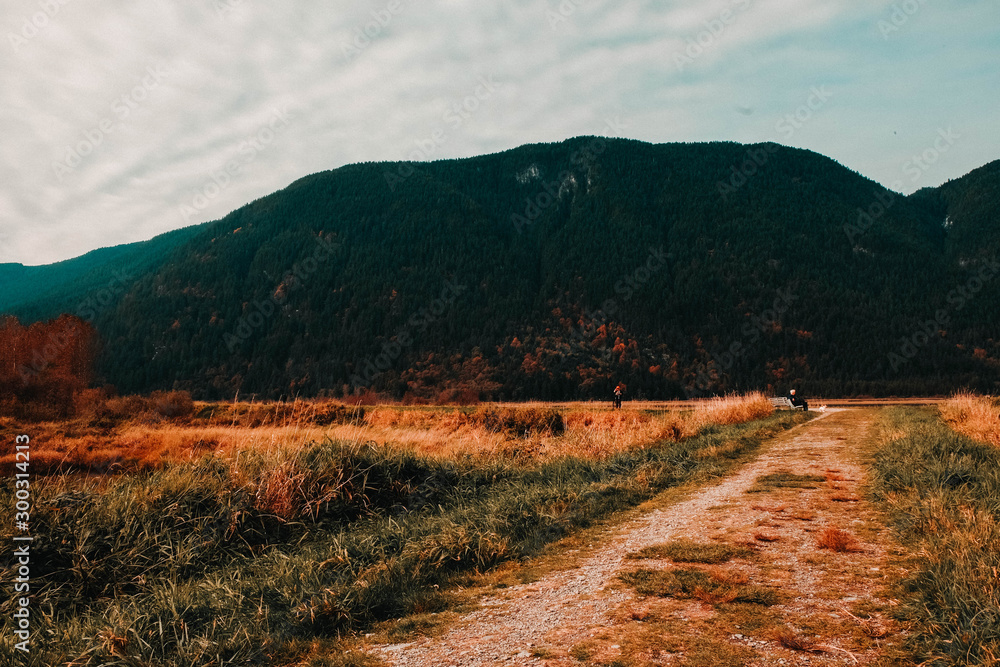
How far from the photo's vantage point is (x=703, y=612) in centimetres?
423

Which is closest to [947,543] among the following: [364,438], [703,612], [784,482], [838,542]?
[838,542]

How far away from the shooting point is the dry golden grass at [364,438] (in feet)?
40.9

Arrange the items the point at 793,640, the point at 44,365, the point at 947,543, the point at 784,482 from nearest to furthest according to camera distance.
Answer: the point at 793,640, the point at 947,543, the point at 784,482, the point at 44,365

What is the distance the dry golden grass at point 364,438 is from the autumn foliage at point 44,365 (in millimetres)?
12414

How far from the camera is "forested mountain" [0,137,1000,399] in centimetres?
10394

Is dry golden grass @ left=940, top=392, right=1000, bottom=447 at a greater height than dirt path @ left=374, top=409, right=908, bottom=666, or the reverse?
dirt path @ left=374, top=409, right=908, bottom=666

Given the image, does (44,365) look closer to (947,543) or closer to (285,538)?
(285,538)

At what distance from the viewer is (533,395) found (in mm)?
96125

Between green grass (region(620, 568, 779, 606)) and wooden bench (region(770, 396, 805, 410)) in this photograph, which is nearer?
green grass (region(620, 568, 779, 606))

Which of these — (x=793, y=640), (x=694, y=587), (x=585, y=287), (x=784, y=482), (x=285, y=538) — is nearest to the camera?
(x=793, y=640)

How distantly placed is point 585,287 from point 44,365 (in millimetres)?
103985

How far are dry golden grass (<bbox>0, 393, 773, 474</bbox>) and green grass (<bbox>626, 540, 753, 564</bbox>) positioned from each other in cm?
503

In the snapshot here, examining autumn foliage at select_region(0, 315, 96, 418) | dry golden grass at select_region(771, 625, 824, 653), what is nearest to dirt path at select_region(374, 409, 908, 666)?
dry golden grass at select_region(771, 625, 824, 653)

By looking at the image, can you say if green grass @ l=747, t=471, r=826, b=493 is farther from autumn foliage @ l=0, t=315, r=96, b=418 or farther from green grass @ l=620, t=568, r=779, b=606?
autumn foliage @ l=0, t=315, r=96, b=418
